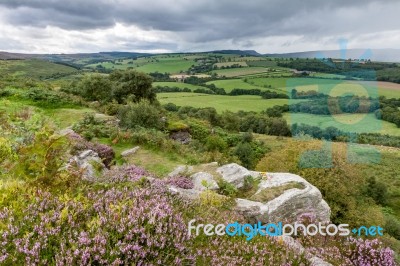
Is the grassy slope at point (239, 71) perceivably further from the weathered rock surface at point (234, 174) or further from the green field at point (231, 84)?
the weathered rock surface at point (234, 174)

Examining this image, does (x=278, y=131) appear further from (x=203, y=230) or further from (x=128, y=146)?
(x=203, y=230)

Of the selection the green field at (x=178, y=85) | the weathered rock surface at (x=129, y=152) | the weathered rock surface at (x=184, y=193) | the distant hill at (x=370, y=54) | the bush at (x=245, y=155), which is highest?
the distant hill at (x=370, y=54)

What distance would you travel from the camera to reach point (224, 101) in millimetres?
116500

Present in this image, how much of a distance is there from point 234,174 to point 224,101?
345ft

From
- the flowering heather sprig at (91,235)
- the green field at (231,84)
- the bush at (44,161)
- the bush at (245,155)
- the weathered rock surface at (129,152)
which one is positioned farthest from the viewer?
the green field at (231,84)

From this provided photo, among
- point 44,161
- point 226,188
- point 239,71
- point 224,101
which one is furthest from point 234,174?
point 239,71

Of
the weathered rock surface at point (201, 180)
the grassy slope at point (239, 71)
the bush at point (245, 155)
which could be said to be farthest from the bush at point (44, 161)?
the grassy slope at point (239, 71)

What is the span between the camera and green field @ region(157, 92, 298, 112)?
107812 millimetres

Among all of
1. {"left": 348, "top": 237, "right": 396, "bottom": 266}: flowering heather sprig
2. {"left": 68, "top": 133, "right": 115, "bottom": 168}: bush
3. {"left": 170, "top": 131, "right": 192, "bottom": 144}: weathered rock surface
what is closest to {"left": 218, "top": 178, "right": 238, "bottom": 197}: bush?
{"left": 348, "top": 237, "right": 396, "bottom": 266}: flowering heather sprig

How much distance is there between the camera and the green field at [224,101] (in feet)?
354

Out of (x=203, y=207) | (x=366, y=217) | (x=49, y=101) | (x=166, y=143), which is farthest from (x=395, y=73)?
(x=203, y=207)

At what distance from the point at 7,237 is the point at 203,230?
10.4 feet

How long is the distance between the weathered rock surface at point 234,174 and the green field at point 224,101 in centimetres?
8923

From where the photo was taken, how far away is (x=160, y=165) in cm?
1537
